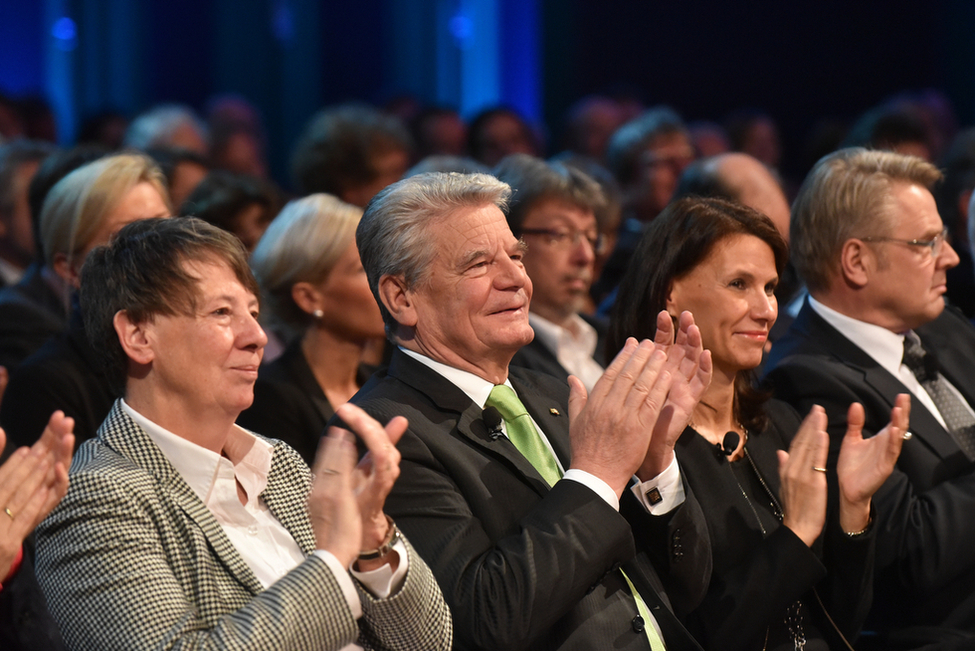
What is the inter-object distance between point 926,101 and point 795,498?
6.12 meters

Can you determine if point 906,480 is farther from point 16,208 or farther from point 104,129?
point 104,129

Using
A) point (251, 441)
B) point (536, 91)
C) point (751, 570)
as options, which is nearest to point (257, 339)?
point (251, 441)

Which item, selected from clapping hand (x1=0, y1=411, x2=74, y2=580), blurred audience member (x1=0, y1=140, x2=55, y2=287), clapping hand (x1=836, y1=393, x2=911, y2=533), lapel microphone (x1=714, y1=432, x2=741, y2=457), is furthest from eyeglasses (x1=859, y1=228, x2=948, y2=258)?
blurred audience member (x1=0, y1=140, x2=55, y2=287)

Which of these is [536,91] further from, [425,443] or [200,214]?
[425,443]

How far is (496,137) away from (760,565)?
440 centimetres

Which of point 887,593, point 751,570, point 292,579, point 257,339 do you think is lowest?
point 887,593

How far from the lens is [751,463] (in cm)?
264

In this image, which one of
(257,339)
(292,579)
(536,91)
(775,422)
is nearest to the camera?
(292,579)

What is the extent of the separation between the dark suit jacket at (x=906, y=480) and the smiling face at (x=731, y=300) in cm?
28

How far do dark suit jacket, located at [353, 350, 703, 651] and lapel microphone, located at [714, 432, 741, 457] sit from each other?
287 mm

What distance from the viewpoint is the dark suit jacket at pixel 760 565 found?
2.39 m

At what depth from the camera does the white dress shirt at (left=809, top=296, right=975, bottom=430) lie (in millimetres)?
3049

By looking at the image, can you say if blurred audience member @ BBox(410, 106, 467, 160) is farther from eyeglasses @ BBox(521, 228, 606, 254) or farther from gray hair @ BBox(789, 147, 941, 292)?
gray hair @ BBox(789, 147, 941, 292)

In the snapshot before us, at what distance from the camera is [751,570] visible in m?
2.41
